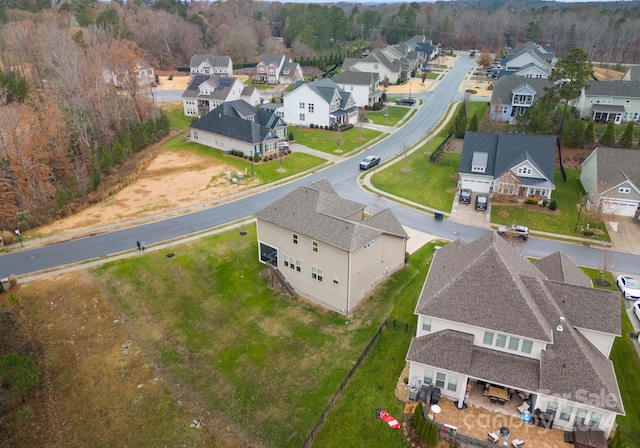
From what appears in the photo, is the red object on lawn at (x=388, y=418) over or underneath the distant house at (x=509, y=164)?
underneath

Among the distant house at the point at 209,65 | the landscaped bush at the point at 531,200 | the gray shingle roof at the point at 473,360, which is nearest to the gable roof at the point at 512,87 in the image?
the landscaped bush at the point at 531,200

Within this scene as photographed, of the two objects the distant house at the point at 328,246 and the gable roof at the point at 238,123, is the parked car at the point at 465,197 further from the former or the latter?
the gable roof at the point at 238,123

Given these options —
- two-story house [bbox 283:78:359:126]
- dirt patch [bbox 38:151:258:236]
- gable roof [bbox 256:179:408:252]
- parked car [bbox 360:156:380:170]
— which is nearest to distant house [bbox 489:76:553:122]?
two-story house [bbox 283:78:359:126]

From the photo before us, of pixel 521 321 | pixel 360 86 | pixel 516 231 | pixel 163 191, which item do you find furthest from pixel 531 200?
pixel 360 86

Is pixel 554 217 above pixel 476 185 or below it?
below

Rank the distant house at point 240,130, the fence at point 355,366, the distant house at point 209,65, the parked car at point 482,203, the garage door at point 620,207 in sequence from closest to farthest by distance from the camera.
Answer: the fence at point 355,366 < the garage door at point 620,207 < the parked car at point 482,203 < the distant house at point 240,130 < the distant house at point 209,65

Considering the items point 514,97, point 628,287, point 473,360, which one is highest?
point 514,97

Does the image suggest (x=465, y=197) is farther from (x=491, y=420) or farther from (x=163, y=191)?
(x=163, y=191)
